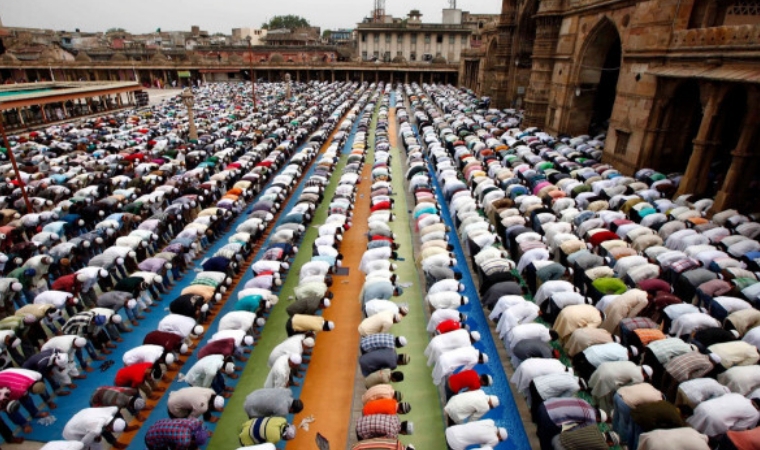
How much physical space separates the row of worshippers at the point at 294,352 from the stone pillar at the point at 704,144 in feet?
38.4

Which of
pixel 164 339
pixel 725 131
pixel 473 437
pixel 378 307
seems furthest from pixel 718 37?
pixel 164 339

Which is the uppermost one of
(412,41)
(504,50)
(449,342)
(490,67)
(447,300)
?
(412,41)

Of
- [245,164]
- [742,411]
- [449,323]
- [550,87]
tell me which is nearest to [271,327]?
[449,323]

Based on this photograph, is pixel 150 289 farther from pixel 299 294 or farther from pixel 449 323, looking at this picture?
pixel 449 323

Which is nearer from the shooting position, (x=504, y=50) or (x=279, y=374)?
(x=279, y=374)

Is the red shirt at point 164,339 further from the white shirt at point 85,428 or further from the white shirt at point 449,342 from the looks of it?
the white shirt at point 449,342

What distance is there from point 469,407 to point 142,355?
5.52 m

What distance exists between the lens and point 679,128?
52.5ft

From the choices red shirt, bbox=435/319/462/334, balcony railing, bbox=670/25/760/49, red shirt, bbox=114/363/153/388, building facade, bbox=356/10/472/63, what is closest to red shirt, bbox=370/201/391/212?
red shirt, bbox=435/319/462/334

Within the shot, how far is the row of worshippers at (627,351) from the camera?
579 cm

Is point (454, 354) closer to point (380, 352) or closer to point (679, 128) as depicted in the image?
Result: point (380, 352)

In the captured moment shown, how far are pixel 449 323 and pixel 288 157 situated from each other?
1647cm

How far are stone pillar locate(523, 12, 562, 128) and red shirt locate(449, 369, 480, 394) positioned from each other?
22898mm

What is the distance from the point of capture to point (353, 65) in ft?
188
